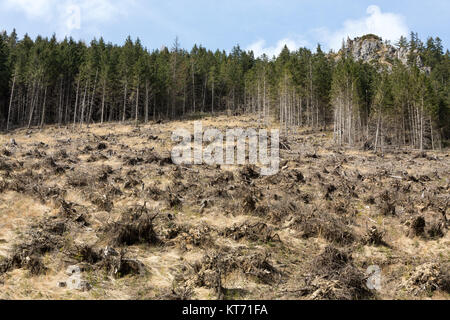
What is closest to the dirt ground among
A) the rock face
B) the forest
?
the forest

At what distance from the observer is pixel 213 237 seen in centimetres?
1000

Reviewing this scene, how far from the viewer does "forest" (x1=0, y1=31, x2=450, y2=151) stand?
49.0 m

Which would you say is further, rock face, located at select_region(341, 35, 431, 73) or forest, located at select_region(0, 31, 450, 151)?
rock face, located at select_region(341, 35, 431, 73)

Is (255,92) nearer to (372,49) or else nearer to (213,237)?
(213,237)

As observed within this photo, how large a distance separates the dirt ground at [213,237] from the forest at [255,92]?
3376cm

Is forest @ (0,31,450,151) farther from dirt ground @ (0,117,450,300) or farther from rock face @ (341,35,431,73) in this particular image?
rock face @ (341,35,431,73)

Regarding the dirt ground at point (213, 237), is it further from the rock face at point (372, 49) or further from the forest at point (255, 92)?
the rock face at point (372, 49)

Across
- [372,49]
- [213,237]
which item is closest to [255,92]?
[213,237]

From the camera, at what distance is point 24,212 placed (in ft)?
35.6

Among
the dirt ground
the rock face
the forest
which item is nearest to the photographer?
the dirt ground

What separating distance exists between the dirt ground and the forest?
3376 cm
